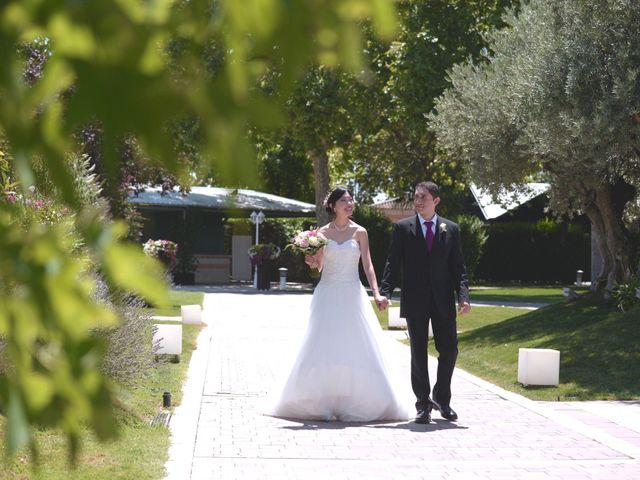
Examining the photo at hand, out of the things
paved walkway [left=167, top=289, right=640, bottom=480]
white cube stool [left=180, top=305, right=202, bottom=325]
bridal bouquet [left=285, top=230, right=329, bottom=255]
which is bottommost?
paved walkway [left=167, top=289, right=640, bottom=480]

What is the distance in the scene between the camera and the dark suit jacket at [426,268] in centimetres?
1012

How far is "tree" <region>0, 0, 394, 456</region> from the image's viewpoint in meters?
1.16

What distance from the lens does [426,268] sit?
10172 mm

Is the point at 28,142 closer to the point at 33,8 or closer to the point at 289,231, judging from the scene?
the point at 33,8

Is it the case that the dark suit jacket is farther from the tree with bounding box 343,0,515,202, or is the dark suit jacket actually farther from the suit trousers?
the tree with bounding box 343,0,515,202

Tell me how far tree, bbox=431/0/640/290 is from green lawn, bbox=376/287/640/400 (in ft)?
5.95

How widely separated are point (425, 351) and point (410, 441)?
1.37 meters

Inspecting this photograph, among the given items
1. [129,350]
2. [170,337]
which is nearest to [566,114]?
[170,337]

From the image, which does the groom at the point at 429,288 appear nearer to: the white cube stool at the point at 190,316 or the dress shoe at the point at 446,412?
the dress shoe at the point at 446,412

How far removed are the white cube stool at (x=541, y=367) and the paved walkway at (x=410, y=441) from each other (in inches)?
17.5

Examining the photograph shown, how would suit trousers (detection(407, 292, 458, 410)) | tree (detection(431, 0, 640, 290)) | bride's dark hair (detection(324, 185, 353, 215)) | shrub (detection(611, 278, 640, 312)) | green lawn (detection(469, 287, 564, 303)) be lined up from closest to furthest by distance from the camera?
suit trousers (detection(407, 292, 458, 410)) → bride's dark hair (detection(324, 185, 353, 215)) → tree (detection(431, 0, 640, 290)) → shrub (detection(611, 278, 640, 312)) → green lawn (detection(469, 287, 564, 303))

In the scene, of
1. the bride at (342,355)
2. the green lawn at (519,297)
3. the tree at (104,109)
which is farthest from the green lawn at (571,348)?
the green lawn at (519,297)

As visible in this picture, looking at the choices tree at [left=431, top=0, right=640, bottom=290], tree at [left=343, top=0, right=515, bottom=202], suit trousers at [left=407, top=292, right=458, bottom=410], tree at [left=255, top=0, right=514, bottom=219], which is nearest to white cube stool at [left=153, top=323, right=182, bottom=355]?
suit trousers at [left=407, top=292, right=458, bottom=410]

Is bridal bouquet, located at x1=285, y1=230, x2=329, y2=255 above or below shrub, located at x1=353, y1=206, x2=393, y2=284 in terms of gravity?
below
